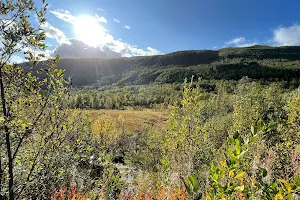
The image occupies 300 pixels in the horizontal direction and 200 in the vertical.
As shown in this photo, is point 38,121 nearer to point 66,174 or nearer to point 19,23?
point 19,23

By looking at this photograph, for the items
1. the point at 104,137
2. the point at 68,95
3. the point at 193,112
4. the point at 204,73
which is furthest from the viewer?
the point at 204,73

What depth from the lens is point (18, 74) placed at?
15.0 feet

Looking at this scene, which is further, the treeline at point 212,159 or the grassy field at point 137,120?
the grassy field at point 137,120

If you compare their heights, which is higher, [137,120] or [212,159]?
[212,159]

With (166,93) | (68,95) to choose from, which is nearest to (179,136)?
(68,95)

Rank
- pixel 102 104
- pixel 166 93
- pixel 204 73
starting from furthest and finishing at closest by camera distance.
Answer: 1. pixel 204 73
2. pixel 166 93
3. pixel 102 104

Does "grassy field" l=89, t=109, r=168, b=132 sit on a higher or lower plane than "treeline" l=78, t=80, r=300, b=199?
lower

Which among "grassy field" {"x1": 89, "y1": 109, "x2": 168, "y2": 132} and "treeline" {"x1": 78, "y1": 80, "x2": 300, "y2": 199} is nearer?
"treeline" {"x1": 78, "y1": 80, "x2": 300, "y2": 199}

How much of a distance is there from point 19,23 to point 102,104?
109 metres

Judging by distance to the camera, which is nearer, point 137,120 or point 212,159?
point 212,159

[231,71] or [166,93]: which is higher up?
[231,71]

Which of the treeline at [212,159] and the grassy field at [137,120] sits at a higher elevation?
the treeline at [212,159]

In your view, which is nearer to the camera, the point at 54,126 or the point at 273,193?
the point at 273,193

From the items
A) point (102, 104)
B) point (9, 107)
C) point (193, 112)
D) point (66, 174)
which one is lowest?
point (102, 104)
